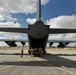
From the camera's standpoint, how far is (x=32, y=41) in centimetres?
2770

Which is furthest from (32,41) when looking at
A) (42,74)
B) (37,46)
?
(42,74)

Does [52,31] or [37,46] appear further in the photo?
[37,46]

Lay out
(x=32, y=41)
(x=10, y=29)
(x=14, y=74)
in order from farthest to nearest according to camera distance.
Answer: (x=32, y=41) → (x=10, y=29) → (x=14, y=74)

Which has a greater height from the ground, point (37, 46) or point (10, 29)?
point (10, 29)

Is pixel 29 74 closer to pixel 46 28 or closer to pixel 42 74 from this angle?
pixel 42 74

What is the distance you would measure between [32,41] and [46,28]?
8.28 meters

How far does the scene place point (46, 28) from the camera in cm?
1978

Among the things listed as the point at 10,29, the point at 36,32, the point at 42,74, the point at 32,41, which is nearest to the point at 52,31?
the point at 36,32

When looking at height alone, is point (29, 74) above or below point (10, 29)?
below

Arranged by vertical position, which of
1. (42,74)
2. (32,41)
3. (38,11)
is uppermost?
(38,11)

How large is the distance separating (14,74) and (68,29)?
11.6m

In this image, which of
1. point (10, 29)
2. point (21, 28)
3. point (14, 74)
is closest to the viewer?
point (14, 74)

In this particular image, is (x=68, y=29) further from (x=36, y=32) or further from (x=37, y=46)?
(x=37, y=46)

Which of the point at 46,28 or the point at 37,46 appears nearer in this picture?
the point at 46,28
